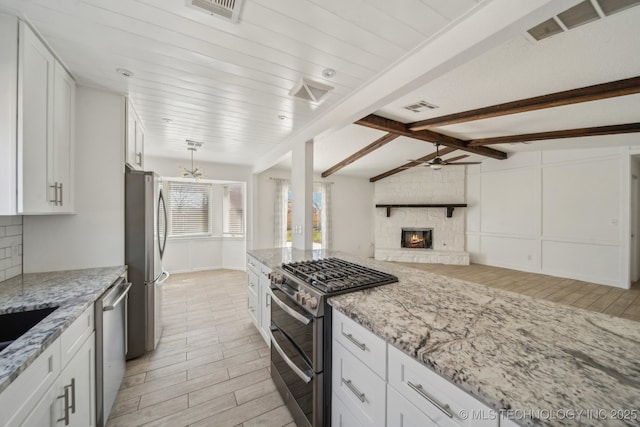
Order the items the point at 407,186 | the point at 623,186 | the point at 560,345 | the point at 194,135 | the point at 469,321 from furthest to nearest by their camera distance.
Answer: the point at 407,186, the point at 623,186, the point at 194,135, the point at 469,321, the point at 560,345

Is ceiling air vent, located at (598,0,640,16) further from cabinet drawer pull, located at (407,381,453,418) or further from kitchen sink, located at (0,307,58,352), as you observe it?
kitchen sink, located at (0,307,58,352)

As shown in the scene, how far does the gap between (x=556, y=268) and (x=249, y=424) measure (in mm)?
6851

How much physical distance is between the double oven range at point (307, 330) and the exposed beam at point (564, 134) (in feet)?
15.2

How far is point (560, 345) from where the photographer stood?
878 mm

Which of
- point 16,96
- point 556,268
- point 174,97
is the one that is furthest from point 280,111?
point 556,268

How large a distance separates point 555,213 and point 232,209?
7578mm

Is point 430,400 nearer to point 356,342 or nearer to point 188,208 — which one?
point 356,342

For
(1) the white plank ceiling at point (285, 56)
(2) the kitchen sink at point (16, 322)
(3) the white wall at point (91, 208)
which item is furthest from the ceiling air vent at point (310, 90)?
(2) the kitchen sink at point (16, 322)

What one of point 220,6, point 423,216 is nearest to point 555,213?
point 423,216

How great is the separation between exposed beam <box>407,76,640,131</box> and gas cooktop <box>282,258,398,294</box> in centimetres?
283

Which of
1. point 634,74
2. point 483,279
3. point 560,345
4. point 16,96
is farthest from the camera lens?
point 483,279

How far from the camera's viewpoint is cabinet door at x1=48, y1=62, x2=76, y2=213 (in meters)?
1.69

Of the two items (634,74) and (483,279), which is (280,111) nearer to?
(634,74)

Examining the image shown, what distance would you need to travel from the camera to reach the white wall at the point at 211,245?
5.32 metres
